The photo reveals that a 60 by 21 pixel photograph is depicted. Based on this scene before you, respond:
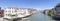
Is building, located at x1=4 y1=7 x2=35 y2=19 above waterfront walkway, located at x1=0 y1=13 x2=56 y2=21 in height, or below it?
above

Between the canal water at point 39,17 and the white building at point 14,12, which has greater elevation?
the white building at point 14,12

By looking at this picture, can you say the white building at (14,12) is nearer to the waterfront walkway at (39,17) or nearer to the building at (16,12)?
→ the building at (16,12)

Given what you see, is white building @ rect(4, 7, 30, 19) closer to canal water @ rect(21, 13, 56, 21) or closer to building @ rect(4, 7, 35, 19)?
building @ rect(4, 7, 35, 19)

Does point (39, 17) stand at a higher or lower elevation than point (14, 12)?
lower

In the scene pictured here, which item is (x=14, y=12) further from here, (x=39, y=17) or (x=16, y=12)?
(x=39, y=17)

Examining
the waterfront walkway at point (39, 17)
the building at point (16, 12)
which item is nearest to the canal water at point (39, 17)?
the waterfront walkway at point (39, 17)

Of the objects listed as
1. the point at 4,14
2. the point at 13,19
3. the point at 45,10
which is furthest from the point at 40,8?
the point at 4,14

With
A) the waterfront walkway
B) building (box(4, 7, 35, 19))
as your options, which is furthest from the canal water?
building (box(4, 7, 35, 19))

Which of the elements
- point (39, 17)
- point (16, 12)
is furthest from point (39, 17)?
point (16, 12)

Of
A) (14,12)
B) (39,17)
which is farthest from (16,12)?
(39,17)

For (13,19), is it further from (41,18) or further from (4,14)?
(41,18)

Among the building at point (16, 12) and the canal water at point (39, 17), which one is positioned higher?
the building at point (16, 12)
